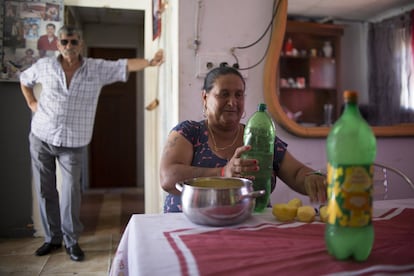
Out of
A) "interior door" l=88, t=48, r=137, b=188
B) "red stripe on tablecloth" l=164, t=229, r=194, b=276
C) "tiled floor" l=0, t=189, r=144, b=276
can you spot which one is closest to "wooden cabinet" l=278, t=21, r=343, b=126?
"tiled floor" l=0, t=189, r=144, b=276

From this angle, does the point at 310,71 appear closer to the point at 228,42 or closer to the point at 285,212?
the point at 228,42

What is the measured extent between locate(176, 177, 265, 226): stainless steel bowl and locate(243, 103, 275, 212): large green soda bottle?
0.17 meters

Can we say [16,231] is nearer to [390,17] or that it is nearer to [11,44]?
[11,44]

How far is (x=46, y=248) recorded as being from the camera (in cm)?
253

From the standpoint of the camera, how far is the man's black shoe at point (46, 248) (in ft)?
8.14

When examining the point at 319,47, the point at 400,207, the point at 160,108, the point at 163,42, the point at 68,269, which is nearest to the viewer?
the point at 400,207

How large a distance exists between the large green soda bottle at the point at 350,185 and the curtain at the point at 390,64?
2555 mm

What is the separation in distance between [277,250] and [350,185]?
0.59ft

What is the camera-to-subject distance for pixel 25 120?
113 inches

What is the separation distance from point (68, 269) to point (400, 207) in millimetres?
1885

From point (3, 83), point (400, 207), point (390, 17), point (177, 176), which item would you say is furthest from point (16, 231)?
point (390, 17)

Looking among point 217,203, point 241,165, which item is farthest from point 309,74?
point 217,203

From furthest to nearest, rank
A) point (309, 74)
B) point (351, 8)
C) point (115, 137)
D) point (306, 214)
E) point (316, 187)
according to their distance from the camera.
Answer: point (115, 137) → point (309, 74) → point (351, 8) → point (316, 187) → point (306, 214)

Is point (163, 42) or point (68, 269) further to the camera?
point (163, 42)
